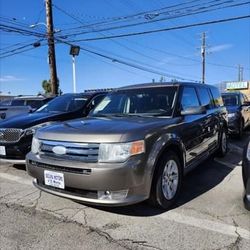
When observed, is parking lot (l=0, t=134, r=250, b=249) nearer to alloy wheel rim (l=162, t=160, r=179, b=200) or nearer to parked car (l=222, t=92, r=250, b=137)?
alloy wheel rim (l=162, t=160, r=179, b=200)

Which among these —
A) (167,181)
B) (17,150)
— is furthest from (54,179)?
(17,150)

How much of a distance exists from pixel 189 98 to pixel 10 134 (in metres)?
3.40

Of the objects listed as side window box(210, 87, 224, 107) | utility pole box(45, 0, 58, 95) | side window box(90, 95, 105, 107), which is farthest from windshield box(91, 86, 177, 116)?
utility pole box(45, 0, 58, 95)

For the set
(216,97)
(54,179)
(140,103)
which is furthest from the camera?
(216,97)

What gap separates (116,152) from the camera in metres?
3.95

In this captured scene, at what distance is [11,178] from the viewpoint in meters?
6.32

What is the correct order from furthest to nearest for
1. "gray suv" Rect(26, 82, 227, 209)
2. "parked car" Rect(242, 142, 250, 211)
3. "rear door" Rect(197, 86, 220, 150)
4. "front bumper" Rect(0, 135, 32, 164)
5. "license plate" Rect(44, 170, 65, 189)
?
"front bumper" Rect(0, 135, 32, 164) < "rear door" Rect(197, 86, 220, 150) < "license plate" Rect(44, 170, 65, 189) < "gray suv" Rect(26, 82, 227, 209) < "parked car" Rect(242, 142, 250, 211)

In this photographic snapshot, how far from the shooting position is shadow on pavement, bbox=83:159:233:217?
4477 millimetres

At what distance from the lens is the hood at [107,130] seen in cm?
401

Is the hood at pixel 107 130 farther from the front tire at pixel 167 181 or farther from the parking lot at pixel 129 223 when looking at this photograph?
the parking lot at pixel 129 223

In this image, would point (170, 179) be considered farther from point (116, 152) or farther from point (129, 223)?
point (116, 152)

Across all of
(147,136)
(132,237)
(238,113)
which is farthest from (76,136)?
(238,113)

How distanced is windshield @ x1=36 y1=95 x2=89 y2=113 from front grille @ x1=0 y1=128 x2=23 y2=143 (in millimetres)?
1693

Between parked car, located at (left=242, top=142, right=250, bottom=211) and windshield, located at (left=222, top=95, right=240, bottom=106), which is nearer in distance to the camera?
parked car, located at (left=242, top=142, right=250, bottom=211)
